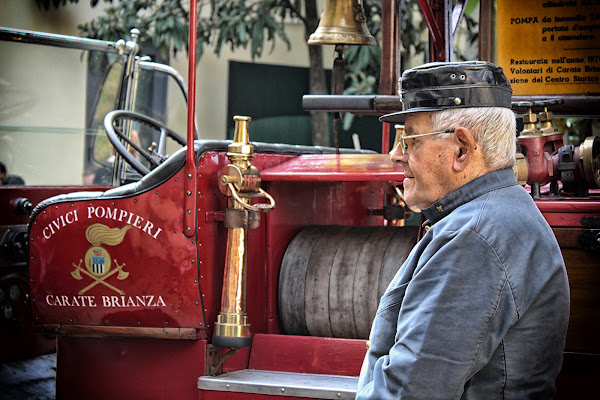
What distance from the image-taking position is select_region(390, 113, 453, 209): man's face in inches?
77.7

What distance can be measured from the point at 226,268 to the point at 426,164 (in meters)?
1.65

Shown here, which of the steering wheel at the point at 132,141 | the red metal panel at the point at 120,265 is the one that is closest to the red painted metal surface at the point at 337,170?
the red metal panel at the point at 120,265

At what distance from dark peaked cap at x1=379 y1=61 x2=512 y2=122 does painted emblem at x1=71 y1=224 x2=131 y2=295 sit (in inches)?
73.0

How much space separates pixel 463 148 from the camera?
1.95m

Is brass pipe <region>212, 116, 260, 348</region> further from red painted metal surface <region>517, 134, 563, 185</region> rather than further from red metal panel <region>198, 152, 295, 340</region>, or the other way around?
red painted metal surface <region>517, 134, 563, 185</region>

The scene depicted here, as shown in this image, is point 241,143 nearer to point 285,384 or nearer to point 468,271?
point 285,384

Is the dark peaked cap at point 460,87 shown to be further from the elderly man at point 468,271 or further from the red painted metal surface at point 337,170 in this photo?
the red painted metal surface at point 337,170

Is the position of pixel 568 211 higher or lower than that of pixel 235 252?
higher

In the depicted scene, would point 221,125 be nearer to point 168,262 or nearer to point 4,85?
point 4,85

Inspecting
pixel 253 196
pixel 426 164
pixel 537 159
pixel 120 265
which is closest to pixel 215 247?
pixel 253 196

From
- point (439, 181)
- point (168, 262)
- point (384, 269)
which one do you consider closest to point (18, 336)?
point (168, 262)

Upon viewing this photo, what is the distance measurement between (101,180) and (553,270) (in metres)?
4.34

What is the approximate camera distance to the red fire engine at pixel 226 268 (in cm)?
348

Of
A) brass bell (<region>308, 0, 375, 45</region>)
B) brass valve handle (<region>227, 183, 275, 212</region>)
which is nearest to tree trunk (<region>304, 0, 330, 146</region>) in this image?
brass bell (<region>308, 0, 375, 45</region>)
